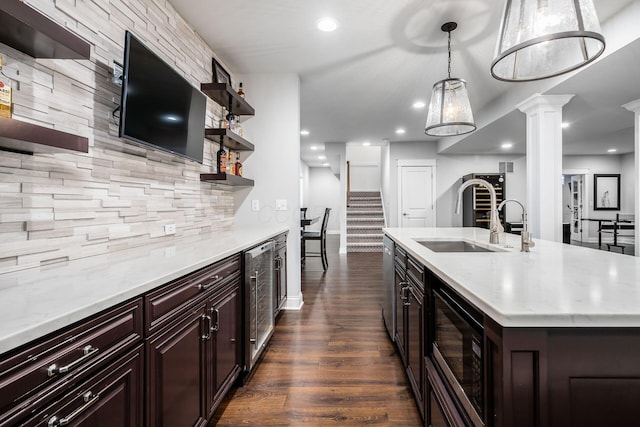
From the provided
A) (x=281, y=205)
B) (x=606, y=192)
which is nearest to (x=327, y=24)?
(x=281, y=205)

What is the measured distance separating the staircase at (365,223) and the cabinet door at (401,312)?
5397 mm

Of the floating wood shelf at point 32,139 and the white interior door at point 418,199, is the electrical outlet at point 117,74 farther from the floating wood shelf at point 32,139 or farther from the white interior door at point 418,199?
the white interior door at point 418,199

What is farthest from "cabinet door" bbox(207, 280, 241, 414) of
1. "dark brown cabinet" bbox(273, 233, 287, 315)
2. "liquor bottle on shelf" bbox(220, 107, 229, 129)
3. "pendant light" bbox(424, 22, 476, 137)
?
"pendant light" bbox(424, 22, 476, 137)

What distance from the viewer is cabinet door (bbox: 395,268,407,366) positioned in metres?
1.97

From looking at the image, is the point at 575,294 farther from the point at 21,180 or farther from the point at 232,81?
the point at 232,81

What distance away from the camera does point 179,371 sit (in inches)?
47.8

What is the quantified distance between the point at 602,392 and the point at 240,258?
65.8 inches

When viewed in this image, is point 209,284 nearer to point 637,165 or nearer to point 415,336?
point 415,336

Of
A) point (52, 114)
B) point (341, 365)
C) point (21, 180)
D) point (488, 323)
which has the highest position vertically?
point (52, 114)

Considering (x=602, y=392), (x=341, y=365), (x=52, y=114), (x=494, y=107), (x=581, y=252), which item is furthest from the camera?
(x=494, y=107)

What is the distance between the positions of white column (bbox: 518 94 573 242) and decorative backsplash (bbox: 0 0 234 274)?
363 cm

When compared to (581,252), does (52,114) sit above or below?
above

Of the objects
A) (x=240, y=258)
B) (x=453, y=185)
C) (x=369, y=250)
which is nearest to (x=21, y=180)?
(x=240, y=258)

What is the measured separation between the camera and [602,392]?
0.75 metres
